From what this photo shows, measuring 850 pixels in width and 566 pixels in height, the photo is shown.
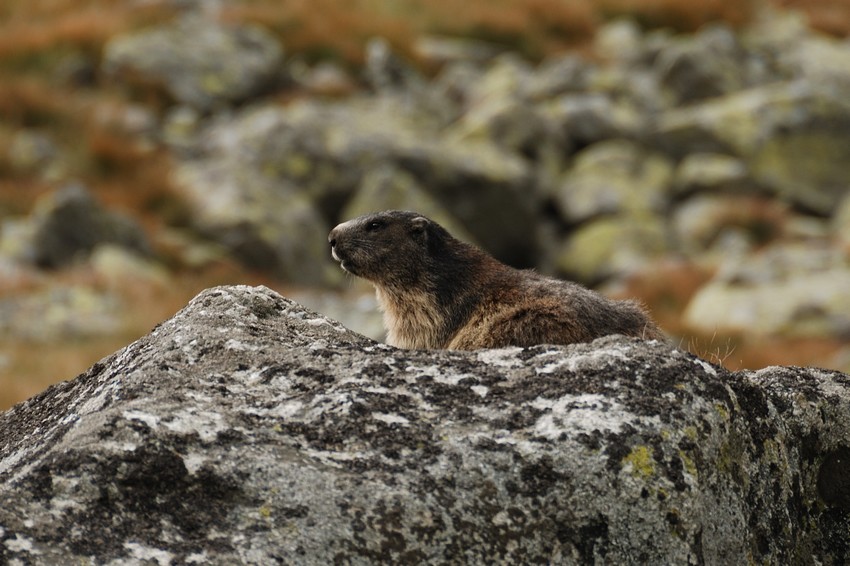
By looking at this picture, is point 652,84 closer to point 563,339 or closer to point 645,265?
point 645,265

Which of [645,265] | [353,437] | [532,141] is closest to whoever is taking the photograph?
[353,437]

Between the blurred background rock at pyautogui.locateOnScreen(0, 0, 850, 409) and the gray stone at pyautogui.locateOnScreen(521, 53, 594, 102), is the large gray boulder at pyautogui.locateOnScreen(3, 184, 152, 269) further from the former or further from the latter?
the gray stone at pyautogui.locateOnScreen(521, 53, 594, 102)

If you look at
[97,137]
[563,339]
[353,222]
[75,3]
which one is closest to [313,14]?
[75,3]

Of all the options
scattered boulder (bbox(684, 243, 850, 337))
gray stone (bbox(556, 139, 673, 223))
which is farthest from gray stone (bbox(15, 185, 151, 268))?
gray stone (bbox(556, 139, 673, 223))

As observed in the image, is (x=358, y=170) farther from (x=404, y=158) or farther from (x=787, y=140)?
(x=787, y=140)

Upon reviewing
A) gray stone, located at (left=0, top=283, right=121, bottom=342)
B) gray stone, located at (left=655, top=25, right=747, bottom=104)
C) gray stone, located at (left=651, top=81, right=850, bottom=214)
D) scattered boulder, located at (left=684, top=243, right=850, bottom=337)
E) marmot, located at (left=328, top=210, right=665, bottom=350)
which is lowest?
marmot, located at (left=328, top=210, right=665, bottom=350)

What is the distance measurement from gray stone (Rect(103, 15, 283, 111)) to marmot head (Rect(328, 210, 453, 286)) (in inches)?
1004

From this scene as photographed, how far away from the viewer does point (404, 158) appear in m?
29.2

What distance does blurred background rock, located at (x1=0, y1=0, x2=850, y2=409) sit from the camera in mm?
22016

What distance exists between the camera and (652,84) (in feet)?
125

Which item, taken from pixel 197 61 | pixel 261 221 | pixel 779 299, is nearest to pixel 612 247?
pixel 779 299

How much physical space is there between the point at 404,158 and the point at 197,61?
872cm

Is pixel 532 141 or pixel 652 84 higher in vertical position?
pixel 652 84

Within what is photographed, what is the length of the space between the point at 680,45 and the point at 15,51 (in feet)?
70.2
